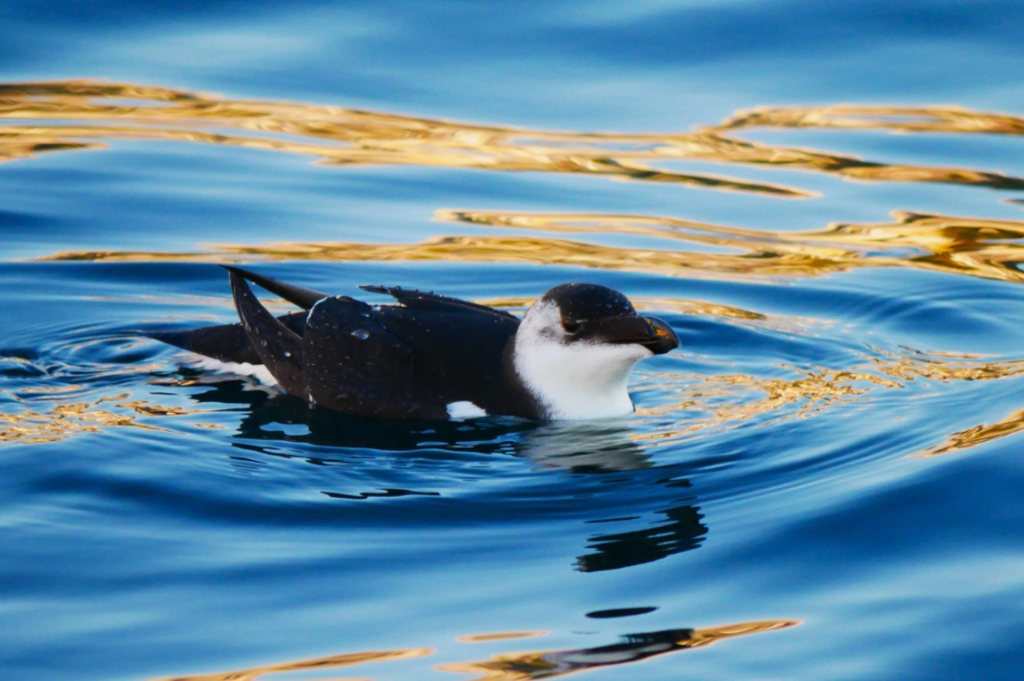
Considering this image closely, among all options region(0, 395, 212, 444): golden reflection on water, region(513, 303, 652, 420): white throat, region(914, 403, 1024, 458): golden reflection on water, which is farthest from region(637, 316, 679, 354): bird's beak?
region(0, 395, 212, 444): golden reflection on water

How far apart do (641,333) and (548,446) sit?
0.62 m

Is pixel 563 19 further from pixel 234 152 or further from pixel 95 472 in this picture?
pixel 95 472

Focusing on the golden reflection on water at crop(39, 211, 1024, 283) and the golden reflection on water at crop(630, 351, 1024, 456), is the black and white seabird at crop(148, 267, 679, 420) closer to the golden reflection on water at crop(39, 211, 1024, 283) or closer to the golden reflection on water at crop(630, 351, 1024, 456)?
the golden reflection on water at crop(630, 351, 1024, 456)

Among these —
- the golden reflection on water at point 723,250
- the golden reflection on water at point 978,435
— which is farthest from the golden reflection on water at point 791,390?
the golden reflection on water at point 723,250

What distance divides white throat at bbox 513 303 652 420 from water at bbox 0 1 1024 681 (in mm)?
142

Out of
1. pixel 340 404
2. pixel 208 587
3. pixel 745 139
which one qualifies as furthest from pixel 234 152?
pixel 208 587

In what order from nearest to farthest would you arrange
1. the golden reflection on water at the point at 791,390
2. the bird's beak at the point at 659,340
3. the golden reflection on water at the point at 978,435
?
the golden reflection on water at the point at 978,435, the bird's beak at the point at 659,340, the golden reflection on water at the point at 791,390

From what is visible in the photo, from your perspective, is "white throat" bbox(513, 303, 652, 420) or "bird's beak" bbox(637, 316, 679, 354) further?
"white throat" bbox(513, 303, 652, 420)

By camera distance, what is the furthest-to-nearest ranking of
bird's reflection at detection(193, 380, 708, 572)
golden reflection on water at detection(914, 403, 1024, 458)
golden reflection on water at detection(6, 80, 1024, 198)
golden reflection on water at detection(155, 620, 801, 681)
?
golden reflection on water at detection(6, 80, 1024, 198) → golden reflection on water at detection(914, 403, 1024, 458) → bird's reflection at detection(193, 380, 708, 572) → golden reflection on water at detection(155, 620, 801, 681)

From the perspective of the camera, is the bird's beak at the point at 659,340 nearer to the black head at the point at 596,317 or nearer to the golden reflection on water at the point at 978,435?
the black head at the point at 596,317

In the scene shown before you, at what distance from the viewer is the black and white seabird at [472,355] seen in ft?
20.7

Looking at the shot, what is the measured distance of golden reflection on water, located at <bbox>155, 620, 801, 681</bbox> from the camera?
156 inches

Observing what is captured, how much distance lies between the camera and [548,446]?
20.1ft

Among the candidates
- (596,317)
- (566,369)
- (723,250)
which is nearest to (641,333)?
(596,317)
